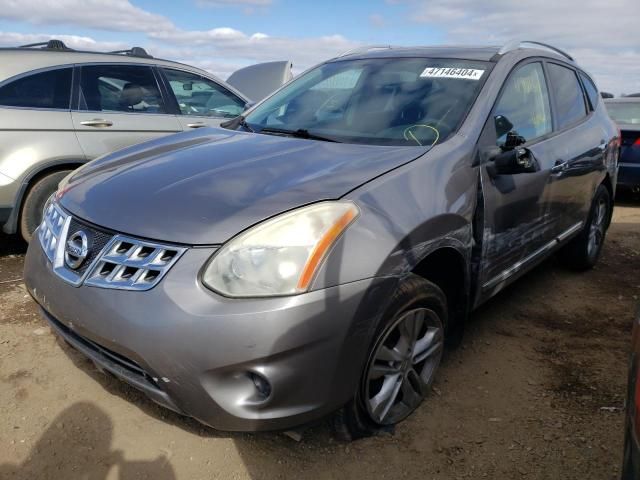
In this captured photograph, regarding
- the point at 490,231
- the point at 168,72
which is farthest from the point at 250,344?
the point at 168,72

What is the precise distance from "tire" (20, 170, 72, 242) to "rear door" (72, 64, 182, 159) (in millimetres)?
358

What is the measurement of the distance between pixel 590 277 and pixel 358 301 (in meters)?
3.33

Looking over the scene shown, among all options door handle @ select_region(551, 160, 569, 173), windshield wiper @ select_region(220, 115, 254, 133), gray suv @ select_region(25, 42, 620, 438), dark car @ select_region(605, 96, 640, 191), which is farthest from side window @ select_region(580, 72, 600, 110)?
dark car @ select_region(605, 96, 640, 191)

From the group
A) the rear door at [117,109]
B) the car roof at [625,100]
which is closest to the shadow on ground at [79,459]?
the rear door at [117,109]

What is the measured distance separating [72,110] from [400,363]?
3.56 metres

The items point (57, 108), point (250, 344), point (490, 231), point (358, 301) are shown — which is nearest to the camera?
point (250, 344)

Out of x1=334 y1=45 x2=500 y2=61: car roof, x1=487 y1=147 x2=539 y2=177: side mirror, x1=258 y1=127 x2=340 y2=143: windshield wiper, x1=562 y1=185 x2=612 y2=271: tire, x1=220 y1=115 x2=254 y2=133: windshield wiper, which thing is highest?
x1=334 y1=45 x2=500 y2=61: car roof

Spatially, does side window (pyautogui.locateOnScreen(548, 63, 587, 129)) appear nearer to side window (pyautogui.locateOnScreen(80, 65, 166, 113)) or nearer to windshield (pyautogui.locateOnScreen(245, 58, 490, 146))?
windshield (pyautogui.locateOnScreen(245, 58, 490, 146))

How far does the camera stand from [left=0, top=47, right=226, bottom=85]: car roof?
14.2 feet

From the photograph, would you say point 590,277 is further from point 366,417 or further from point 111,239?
point 111,239

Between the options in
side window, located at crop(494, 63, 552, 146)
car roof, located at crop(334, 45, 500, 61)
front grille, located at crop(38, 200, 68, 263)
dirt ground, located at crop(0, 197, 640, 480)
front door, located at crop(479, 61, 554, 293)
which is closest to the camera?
dirt ground, located at crop(0, 197, 640, 480)

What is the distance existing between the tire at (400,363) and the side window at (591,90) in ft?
8.71

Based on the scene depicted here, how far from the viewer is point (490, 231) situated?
2787mm

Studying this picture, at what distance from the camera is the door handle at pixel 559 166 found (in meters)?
3.37
